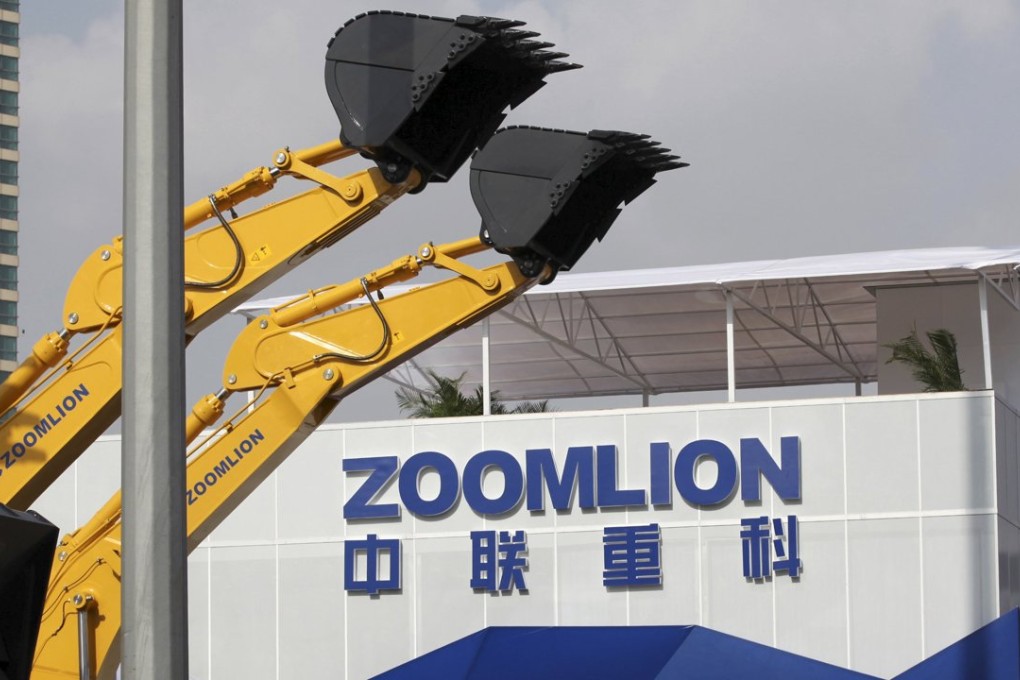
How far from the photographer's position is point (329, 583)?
26.6 metres

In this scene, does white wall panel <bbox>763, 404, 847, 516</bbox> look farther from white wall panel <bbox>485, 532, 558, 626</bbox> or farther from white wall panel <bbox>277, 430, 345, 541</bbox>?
white wall panel <bbox>277, 430, 345, 541</bbox>

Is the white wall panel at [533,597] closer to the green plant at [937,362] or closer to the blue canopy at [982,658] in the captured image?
the green plant at [937,362]

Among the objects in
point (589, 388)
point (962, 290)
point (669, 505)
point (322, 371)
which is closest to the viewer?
point (322, 371)

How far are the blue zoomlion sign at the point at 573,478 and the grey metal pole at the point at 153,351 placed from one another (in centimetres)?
1939

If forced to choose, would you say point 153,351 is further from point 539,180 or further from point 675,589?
point 675,589

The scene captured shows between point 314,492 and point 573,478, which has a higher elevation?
point 573,478

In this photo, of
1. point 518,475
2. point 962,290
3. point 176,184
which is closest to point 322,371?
point 176,184

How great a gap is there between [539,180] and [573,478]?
527 inches

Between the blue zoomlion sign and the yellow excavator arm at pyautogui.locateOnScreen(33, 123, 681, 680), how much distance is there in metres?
12.2

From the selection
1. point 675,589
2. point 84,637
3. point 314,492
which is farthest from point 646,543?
point 84,637

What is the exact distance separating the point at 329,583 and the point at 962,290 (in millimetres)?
11599

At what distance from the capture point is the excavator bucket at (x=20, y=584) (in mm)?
6199

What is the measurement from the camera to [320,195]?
522 inches

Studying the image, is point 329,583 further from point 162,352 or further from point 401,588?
point 162,352
